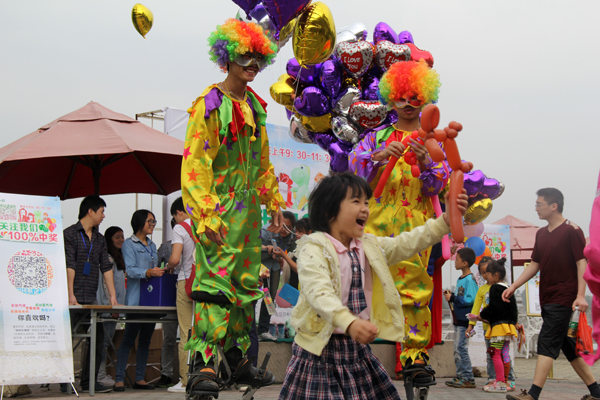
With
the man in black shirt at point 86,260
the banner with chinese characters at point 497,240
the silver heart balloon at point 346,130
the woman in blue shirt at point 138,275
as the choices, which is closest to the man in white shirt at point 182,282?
the woman in blue shirt at point 138,275

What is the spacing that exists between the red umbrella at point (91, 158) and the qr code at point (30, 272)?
1062 millimetres

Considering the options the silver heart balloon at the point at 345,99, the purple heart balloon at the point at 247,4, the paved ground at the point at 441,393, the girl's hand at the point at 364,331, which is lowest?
the paved ground at the point at 441,393

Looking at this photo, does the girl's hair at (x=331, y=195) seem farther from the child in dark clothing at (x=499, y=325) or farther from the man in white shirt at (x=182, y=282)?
the child in dark clothing at (x=499, y=325)

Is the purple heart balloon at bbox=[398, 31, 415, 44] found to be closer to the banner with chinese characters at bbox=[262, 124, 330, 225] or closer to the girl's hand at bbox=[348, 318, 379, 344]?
the banner with chinese characters at bbox=[262, 124, 330, 225]

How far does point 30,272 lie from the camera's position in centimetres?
508

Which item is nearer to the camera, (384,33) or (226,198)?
(226,198)

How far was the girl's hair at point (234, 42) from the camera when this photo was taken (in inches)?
143

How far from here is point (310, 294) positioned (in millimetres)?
2457

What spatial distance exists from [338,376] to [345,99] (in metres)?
Result: 3.41

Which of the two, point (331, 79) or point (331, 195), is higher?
point (331, 79)

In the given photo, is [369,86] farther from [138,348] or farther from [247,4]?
[138,348]

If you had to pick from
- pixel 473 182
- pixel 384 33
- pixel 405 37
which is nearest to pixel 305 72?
pixel 384 33

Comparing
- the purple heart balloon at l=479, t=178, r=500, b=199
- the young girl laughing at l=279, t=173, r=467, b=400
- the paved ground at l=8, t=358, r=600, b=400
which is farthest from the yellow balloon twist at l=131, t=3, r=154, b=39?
the young girl laughing at l=279, t=173, r=467, b=400

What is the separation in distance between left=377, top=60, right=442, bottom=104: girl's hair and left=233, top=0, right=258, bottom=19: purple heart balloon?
1.27 metres
